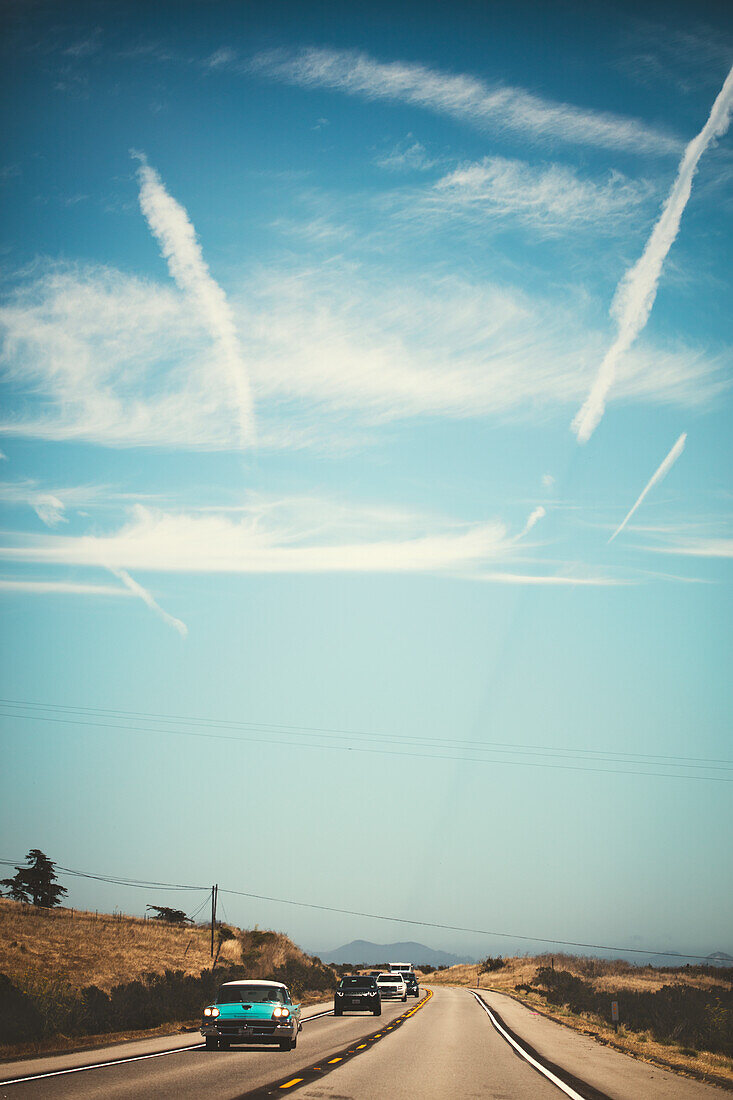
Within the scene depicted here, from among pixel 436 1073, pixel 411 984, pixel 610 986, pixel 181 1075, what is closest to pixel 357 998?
pixel 436 1073

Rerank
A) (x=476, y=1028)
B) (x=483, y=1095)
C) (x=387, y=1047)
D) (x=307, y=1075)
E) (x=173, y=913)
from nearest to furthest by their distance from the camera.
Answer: (x=483, y=1095), (x=307, y=1075), (x=387, y=1047), (x=476, y=1028), (x=173, y=913)

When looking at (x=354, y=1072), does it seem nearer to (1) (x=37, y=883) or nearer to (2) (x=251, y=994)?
(2) (x=251, y=994)

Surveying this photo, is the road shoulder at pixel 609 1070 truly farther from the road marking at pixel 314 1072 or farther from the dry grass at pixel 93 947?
the dry grass at pixel 93 947

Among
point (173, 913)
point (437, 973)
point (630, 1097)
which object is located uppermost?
point (630, 1097)

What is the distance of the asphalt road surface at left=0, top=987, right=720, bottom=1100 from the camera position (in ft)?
41.1

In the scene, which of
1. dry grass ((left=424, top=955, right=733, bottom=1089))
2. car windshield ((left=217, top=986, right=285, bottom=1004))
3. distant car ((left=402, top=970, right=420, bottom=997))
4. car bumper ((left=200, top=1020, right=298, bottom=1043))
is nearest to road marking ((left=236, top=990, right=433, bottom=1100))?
car bumper ((left=200, top=1020, right=298, bottom=1043))

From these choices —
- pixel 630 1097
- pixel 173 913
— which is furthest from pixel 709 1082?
pixel 173 913

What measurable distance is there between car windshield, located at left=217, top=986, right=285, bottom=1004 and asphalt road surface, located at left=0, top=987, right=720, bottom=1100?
3.48 feet

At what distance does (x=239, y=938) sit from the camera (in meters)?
78.4

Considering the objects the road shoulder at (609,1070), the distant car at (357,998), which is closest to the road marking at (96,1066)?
the road shoulder at (609,1070)

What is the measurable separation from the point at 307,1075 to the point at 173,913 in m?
100

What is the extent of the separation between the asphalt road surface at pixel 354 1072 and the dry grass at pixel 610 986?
4.34ft

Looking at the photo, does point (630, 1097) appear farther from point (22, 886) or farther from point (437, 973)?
point (437, 973)

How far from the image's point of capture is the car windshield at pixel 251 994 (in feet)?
65.5
